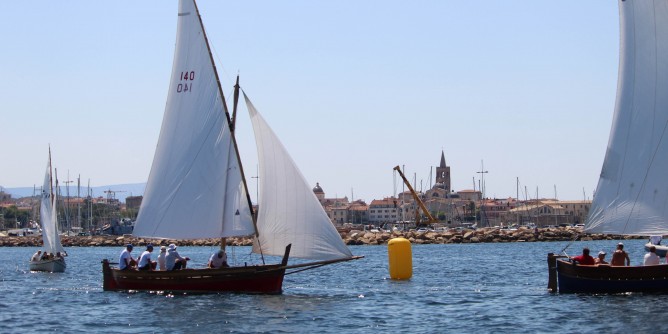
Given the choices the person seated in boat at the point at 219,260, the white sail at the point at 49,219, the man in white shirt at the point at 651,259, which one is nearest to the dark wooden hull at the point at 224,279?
the person seated in boat at the point at 219,260

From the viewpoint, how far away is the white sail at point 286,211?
1528 inches

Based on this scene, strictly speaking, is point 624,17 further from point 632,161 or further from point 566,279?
point 566,279

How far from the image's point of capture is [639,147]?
3584cm

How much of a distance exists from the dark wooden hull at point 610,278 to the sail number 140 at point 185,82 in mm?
15398

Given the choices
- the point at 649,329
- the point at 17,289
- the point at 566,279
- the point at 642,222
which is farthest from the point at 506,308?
the point at 17,289

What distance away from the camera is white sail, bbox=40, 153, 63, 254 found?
7069 centimetres

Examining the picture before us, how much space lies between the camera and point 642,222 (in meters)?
35.8

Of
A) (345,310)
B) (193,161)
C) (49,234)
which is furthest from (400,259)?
(49,234)

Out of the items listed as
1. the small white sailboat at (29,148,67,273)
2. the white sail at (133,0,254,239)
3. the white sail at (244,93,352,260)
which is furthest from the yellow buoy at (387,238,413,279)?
the small white sailboat at (29,148,67,273)

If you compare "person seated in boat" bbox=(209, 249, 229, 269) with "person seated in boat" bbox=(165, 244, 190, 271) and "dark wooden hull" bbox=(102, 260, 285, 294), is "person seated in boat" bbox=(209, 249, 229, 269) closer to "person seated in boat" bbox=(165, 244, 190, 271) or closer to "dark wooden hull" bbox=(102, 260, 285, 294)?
"dark wooden hull" bbox=(102, 260, 285, 294)

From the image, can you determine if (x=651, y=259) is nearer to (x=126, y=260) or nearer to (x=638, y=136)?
(x=638, y=136)

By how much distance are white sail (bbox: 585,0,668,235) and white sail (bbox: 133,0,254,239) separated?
43.1ft

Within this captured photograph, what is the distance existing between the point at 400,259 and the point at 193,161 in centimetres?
1597

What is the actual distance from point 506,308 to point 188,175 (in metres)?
13.2
